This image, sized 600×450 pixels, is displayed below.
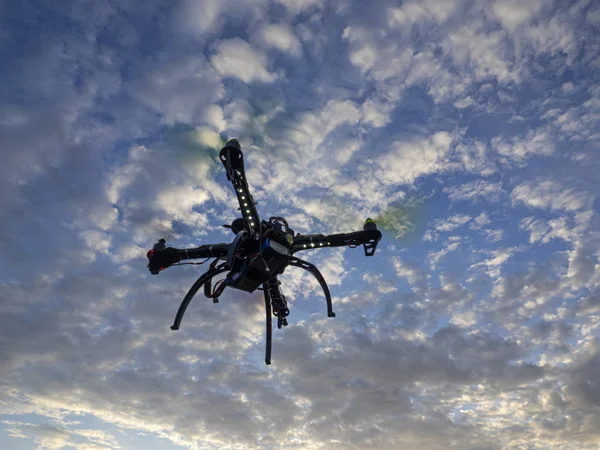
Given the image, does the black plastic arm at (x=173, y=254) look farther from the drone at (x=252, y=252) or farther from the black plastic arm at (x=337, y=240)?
the black plastic arm at (x=337, y=240)

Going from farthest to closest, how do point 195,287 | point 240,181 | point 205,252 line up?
1. point 205,252
2. point 195,287
3. point 240,181

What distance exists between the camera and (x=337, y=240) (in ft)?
47.7

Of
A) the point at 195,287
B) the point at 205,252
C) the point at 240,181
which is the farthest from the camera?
the point at 205,252

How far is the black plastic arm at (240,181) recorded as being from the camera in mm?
12227

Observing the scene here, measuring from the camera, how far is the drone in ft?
42.4

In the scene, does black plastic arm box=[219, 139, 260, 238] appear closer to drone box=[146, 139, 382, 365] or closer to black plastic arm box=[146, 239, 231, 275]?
drone box=[146, 139, 382, 365]

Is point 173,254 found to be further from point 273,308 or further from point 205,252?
point 273,308

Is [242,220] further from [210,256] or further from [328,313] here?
[328,313]

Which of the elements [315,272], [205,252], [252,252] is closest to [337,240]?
[315,272]

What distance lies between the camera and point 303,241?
573 inches

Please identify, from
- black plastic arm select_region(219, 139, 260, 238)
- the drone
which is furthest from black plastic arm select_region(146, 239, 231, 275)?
black plastic arm select_region(219, 139, 260, 238)

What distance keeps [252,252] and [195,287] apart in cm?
268

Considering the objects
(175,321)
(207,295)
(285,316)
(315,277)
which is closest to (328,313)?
(315,277)

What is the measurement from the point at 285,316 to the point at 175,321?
439 cm
